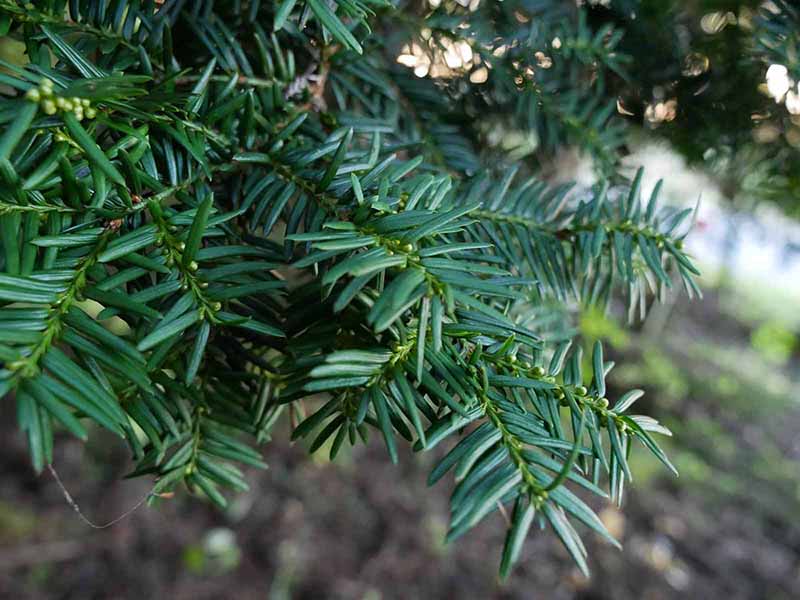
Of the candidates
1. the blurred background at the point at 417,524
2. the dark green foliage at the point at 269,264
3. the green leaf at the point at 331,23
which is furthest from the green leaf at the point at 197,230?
the blurred background at the point at 417,524

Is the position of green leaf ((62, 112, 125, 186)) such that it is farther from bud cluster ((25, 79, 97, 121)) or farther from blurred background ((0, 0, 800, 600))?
blurred background ((0, 0, 800, 600))

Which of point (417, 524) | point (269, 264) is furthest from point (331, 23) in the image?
point (417, 524)

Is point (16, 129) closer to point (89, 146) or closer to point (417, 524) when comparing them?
point (89, 146)

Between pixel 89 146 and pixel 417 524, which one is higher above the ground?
pixel 89 146

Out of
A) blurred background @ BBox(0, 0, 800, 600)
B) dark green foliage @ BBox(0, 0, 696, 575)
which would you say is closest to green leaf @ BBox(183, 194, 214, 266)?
dark green foliage @ BBox(0, 0, 696, 575)

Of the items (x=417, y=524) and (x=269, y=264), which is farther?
(x=417, y=524)

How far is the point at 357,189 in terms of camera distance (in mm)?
330

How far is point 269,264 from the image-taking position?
0.34 metres

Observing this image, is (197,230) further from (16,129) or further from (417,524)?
(417,524)

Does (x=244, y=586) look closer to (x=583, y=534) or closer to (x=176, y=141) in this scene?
(x=583, y=534)

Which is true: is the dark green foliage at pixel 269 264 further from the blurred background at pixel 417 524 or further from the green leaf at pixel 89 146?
the blurred background at pixel 417 524

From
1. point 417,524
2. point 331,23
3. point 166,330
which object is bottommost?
point 417,524

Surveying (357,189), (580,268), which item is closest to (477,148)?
(580,268)

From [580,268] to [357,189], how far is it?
21 cm
